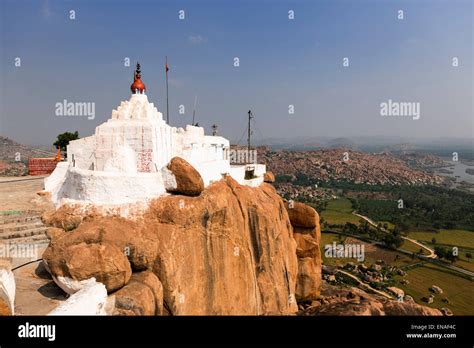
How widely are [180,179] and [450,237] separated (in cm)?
10517

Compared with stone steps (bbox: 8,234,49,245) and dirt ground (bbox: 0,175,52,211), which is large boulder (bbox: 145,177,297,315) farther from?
dirt ground (bbox: 0,175,52,211)

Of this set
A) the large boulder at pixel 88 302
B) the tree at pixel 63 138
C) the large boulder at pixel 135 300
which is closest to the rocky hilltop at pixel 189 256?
the large boulder at pixel 135 300

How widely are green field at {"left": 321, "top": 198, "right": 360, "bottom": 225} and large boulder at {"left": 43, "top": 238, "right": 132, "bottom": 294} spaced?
99.3 m

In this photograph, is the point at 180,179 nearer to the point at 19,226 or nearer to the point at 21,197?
the point at 19,226

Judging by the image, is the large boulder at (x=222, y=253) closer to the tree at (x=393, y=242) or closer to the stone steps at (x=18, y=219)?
the stone steps at (x=18, y=219)

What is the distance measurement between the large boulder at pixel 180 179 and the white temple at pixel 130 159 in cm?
42

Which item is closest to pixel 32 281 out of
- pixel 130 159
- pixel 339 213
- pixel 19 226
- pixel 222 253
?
pixel 19 226

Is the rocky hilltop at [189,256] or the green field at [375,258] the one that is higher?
the rocky hilltop at [189,256]

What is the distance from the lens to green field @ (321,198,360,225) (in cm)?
10668

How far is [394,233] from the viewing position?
87812 millimetres

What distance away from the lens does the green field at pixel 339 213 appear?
107 metres
